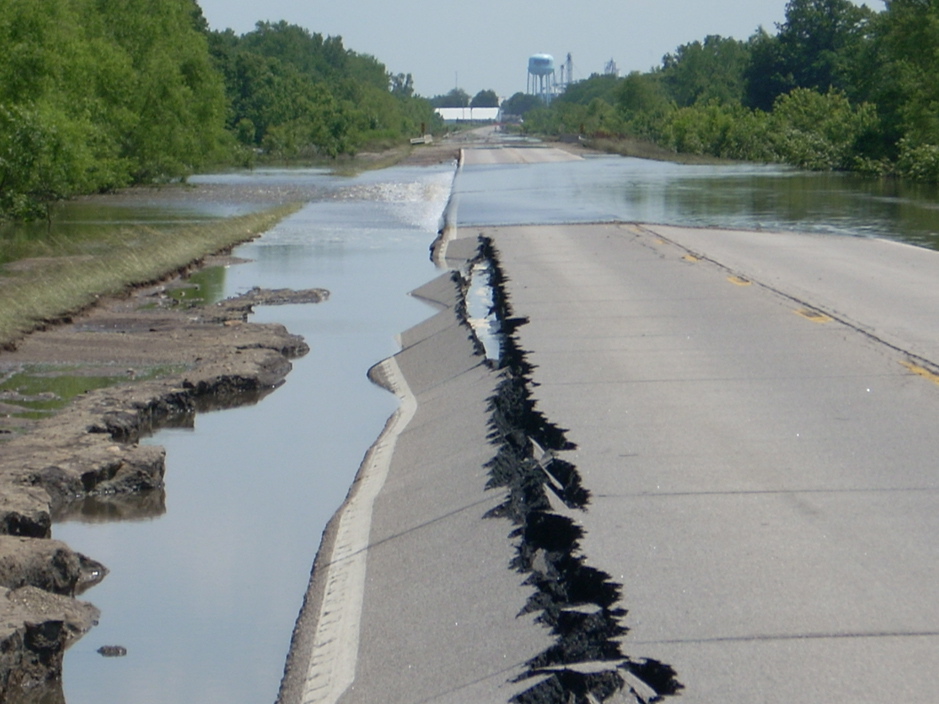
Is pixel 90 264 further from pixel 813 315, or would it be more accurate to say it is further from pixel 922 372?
pixel 922 372

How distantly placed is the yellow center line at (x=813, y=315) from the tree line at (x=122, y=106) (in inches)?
822

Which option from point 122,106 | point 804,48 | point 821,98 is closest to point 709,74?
point 804,48

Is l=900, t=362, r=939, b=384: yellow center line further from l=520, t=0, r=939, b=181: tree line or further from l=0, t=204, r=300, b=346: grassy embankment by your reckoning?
l=520, t=0, r=939, b=181: tree line

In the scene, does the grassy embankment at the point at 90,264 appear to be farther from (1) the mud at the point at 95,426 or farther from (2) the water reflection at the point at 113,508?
(2) the water reflection at the point at 113,508

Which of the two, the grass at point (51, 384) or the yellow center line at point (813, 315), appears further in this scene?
the yellow center line at point (813, 315)

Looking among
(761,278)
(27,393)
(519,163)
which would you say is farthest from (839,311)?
(519,163)

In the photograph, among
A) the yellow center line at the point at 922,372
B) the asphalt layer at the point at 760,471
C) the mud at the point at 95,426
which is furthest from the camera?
the yellow center line at the point at 922,372

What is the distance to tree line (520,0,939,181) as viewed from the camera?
178ft

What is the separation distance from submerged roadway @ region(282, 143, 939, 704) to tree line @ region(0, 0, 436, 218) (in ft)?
62.7

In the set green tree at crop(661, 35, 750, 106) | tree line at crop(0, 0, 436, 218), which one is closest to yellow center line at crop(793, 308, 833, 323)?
tree line at crop(0, 0, 436, 218)

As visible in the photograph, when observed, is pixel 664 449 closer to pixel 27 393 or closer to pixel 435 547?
pixel 435 547

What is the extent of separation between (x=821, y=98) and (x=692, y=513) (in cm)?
7881

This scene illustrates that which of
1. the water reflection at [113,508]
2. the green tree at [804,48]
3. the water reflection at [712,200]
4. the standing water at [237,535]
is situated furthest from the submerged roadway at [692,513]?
the green tree at [804,48]

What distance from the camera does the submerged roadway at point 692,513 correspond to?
5387mm
